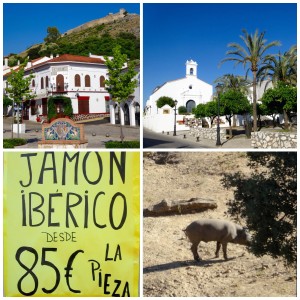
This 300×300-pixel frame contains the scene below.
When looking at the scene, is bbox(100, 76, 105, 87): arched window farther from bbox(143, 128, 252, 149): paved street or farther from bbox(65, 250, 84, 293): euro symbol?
bbox(65, 250, 84, 293): euro symbol

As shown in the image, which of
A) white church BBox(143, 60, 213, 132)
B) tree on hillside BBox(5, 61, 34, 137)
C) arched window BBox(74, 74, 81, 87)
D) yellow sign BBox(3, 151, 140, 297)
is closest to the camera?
yellow sign BBox(3, 151, 140, 297)

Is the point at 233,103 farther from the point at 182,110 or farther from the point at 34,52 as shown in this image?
the point at 34,52

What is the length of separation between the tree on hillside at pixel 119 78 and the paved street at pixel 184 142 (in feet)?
0.73

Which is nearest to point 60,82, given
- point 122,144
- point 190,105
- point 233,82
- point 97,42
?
point 97,42

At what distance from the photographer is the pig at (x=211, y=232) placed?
3908 mm

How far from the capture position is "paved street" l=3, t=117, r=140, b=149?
3.90 meters

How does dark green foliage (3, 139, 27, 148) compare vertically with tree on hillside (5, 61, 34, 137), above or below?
Result: below

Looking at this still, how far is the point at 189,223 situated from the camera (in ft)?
13.0

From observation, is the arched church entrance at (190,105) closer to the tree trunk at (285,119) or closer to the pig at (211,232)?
the tree trunk at (285,119)

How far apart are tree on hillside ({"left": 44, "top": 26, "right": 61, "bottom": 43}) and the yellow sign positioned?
947 millimetres

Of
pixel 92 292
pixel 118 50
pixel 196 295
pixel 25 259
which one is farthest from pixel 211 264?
pixel 118 50

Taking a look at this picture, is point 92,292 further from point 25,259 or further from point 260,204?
point 260,204

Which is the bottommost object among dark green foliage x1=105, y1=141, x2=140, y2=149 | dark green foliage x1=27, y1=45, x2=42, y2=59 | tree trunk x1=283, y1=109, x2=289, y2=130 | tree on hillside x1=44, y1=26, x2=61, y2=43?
dark green foliage x1=105, y1=141, x2=140, y2=149

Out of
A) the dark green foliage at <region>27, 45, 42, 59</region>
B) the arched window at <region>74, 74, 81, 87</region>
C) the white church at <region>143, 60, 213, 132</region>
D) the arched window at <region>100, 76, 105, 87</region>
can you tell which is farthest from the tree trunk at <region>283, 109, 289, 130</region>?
the dark green foliage at <region>27, 45, 42, 59</region>
